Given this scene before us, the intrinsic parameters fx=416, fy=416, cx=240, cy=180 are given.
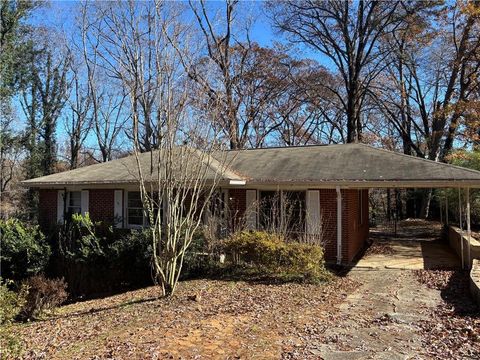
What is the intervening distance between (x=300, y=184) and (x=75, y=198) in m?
10.1

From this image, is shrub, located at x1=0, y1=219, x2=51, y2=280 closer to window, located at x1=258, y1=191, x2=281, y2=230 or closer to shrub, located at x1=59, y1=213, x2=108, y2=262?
shrub, located at x1=59, y1=213, x2=108, y2=262

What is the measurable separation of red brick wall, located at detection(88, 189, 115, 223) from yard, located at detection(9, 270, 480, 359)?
6646 millimetres

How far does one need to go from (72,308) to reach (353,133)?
853 inches

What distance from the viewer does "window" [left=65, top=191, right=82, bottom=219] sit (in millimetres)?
17422

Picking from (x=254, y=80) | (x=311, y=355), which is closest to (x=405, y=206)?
(x=254, y=80)

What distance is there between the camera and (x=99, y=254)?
481 inches

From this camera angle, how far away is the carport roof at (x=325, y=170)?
11227 mm

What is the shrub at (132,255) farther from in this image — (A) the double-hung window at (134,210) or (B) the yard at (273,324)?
(A) the double-hung window at (134,210)

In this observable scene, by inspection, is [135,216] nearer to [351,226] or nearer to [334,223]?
[334,223]

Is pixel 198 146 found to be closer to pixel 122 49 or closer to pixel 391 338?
pixel 122 49

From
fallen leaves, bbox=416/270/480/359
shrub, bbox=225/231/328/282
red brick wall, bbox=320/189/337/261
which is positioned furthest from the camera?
red brick wall, bbox=320/189/337/261

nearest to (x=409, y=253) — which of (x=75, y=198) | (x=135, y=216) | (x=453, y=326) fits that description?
(x=453, y=326)

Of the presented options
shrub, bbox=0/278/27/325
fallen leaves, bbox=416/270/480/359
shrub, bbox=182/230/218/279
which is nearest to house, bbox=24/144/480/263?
shrub, bbox=182/230/218/279

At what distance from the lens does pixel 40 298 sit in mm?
9188
